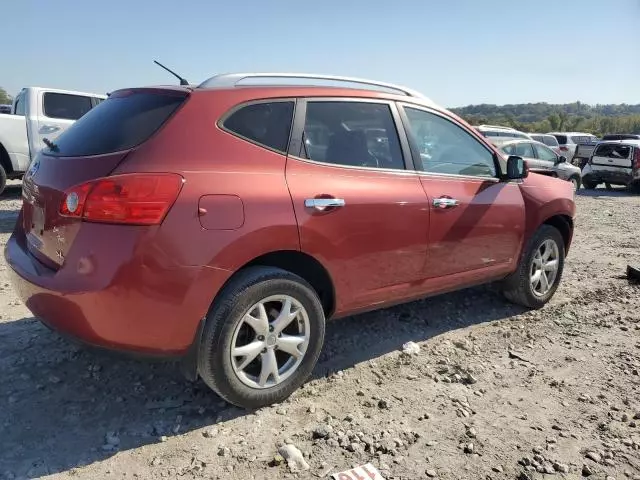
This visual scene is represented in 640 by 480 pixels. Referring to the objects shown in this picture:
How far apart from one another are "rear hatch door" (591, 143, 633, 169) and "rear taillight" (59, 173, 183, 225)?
57.7ft

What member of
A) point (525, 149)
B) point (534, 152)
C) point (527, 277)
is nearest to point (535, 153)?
point (534, 152)

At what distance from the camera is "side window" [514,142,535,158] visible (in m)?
14.1

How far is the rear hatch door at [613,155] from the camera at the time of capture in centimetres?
1691

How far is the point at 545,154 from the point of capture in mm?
14859

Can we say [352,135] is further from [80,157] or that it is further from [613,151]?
[613,151]

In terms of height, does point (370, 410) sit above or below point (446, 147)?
below

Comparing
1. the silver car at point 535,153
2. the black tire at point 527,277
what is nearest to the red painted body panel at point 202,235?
the black tire at point 527,277

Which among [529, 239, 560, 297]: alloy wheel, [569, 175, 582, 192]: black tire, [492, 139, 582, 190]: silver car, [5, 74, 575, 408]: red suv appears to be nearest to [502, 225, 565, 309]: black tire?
[529, 239, 560, 297]: alloy wheel

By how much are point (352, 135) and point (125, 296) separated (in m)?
1.71

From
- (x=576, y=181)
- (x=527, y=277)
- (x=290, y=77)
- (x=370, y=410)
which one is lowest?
(x=370, y=410)

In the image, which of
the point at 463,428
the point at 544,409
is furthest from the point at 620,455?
the point at 463,428

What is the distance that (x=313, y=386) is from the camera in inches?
133

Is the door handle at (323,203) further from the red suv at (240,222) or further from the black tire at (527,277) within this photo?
the black tire at (527,277)

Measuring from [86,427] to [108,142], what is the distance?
1475 millimetres
